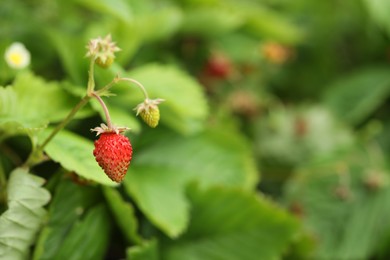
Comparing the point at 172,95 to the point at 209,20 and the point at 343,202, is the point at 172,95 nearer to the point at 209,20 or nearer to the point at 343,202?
the point at 209,20

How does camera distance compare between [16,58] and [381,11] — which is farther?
[381,11]

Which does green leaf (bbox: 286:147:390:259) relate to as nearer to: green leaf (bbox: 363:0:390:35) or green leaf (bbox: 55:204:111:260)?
green leaf (bbox: 363:0:390:35)

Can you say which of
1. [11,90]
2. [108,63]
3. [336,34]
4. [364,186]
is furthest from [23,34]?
[336,34]

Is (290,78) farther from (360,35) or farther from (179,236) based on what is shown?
(179,236)

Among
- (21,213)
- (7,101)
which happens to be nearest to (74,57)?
(7,101)

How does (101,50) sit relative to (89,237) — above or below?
above

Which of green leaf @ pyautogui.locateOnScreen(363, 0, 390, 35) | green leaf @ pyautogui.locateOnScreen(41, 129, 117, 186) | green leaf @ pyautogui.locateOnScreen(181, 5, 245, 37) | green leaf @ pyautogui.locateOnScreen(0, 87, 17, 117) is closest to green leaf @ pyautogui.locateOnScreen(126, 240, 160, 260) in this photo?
green leaf @ pyautogui.locateOnScreen(41, 129, 117, 186)

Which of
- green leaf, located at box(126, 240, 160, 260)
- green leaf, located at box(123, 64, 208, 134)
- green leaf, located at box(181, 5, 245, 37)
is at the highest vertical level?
green leaf, located at box(181, 5, 245, 37)

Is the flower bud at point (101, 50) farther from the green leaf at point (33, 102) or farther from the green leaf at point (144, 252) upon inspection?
the green leaf at point (144, 252)
